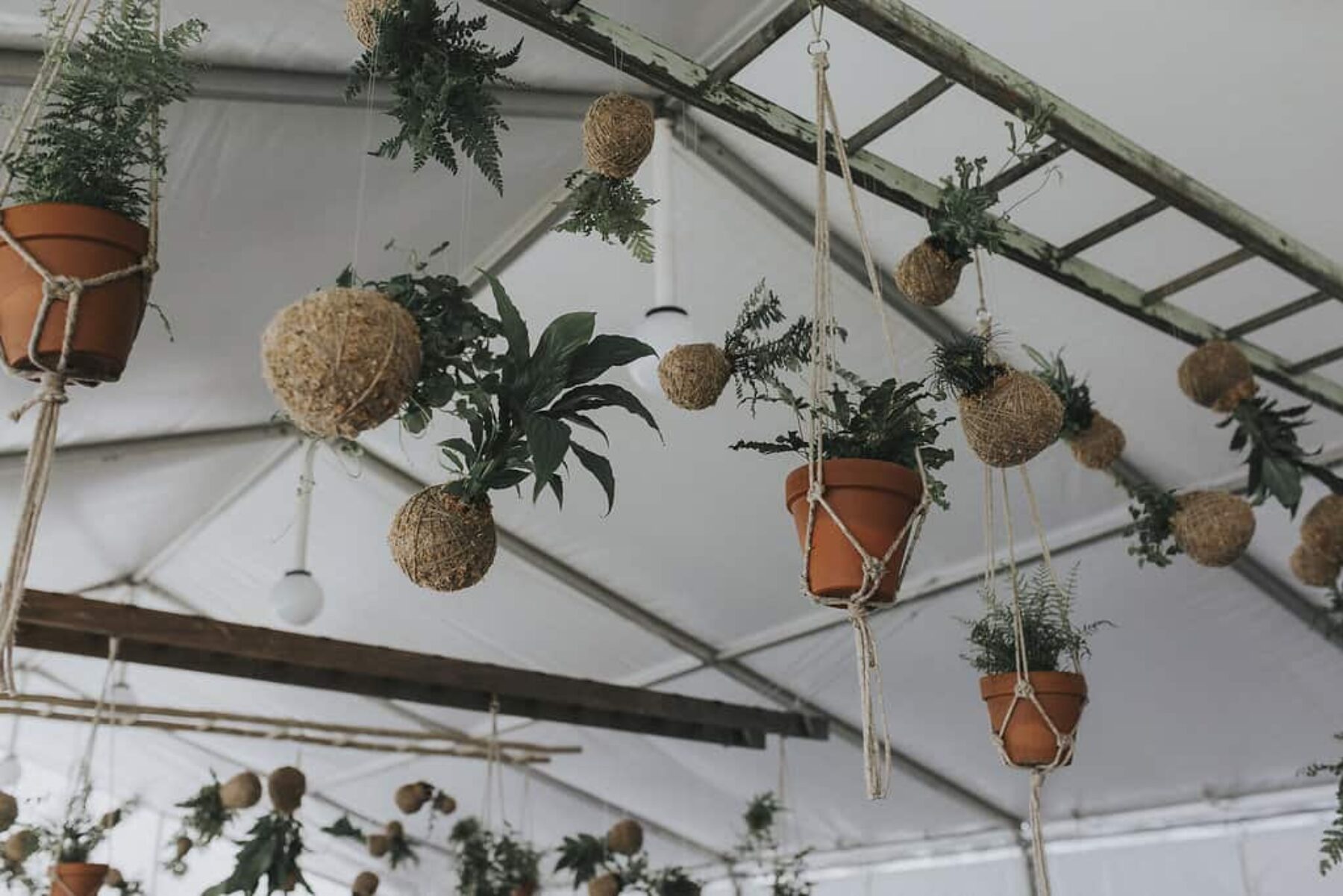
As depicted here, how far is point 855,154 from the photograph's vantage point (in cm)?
357

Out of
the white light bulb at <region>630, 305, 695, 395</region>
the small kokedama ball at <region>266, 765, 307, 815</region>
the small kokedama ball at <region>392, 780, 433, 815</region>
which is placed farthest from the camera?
the small kokedama ball at <region>392, 780, 433, 815</region>

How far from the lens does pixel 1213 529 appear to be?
3.44 metres

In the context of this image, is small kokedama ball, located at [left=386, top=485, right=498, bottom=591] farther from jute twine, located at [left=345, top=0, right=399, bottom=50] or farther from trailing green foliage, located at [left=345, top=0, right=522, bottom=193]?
jute twine, located at [left=345, top=0, right=399, bottom=50]

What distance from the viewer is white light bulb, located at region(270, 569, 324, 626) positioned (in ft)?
17.6

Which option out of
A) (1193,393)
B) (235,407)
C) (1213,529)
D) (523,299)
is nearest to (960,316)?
(1193,393)

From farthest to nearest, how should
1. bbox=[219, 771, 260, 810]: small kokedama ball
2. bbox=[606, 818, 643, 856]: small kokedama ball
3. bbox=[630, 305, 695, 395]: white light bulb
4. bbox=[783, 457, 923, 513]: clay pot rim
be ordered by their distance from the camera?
bbox=[606, 818, 643, 856]: small kokedama ball, bbox=[219, 771, 260, 810]: small kokedama ball, bbox=[630, 305, 695, 395]: white light bulb, bbox=[783, 457, 923, 513]: clay pot rim

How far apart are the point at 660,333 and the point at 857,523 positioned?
1.79 m

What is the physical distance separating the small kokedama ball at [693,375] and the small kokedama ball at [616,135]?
450mm

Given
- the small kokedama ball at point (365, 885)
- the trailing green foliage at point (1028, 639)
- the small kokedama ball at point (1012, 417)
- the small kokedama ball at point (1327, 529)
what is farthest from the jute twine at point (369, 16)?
the small kokedama ball at point (365, 885)

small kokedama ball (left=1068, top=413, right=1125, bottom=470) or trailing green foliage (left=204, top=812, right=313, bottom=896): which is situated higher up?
small kokedama ball (left=1068, top=413, right=1125, bottom=470)

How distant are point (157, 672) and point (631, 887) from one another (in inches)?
188

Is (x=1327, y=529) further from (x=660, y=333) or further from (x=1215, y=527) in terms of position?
(x=660, y=333)

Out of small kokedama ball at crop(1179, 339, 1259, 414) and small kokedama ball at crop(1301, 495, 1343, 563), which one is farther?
small kokedama ball at crop(1301, 495, 1343, 563)

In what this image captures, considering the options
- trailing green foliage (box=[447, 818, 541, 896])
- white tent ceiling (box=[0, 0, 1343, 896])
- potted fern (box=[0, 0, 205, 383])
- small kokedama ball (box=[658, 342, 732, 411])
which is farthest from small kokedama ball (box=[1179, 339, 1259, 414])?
trailing green foliage (box=[447, 818, 541, 896])
